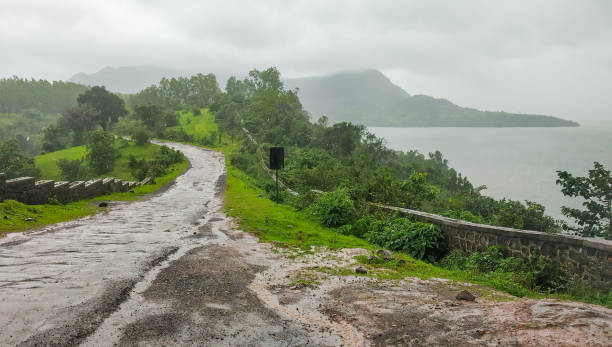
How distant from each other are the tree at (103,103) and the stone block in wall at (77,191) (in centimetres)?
6875

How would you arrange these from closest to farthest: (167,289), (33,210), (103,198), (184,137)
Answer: (167,289), (33,210), (103,198), (184,137)

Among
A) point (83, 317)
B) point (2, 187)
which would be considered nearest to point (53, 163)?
point (2, 187)

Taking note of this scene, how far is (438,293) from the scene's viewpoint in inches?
309

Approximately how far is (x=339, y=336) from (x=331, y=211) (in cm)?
1137

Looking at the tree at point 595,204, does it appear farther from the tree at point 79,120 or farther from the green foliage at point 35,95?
the green foliage at point 35,95

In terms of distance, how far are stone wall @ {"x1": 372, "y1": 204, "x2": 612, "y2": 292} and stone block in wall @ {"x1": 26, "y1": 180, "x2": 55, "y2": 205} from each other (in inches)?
670

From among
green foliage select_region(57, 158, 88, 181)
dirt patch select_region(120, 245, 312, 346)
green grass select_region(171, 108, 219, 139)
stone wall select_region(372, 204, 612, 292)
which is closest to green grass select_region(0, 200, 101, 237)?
dirt patch select_region(120, 245, 312, 346)

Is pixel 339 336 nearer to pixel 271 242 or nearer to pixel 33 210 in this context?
pixel 271 242

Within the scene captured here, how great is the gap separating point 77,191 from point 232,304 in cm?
1639

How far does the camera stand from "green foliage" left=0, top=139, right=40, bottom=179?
47.1 m

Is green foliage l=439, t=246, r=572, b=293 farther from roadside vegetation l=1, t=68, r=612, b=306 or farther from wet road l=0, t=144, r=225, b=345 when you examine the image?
wet road l=0, t=144, r=225, b=345

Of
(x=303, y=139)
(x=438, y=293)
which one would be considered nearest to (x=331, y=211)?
(x=438, y=293)

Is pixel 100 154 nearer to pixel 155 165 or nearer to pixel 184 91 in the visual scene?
pixel 155 165

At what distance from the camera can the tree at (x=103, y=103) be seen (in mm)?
78438
